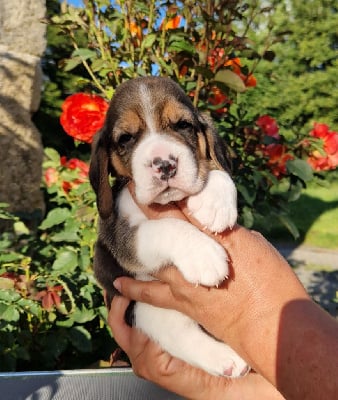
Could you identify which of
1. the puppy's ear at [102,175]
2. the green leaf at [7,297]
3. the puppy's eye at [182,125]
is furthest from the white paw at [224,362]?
the green leaf at [7,297]

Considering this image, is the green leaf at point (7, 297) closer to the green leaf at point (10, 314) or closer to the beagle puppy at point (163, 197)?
the green leaf at point (10, 314)

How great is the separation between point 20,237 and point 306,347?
7.53 feet

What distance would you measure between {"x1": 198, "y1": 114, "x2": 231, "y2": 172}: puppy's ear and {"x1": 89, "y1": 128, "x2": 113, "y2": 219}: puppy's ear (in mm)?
446

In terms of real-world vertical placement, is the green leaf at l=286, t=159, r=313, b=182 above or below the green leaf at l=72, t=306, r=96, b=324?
above

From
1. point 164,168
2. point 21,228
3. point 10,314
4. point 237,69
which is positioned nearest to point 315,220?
point 237,69

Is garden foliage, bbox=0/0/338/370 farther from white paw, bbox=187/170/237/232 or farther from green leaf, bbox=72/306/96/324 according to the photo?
white paw, bbox=187/170/237/232

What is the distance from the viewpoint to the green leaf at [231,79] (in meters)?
2.71

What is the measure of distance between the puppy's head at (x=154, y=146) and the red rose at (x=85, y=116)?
413 mm

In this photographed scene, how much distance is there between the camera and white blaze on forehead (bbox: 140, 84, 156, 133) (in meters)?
2.15

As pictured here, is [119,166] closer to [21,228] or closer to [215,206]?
[215,206]

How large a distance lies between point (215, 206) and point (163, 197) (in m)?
0.20

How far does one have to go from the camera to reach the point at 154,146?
1.99 meters

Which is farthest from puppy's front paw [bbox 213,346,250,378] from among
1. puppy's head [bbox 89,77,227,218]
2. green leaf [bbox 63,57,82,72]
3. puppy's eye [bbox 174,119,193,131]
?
green leaf [bbox 63,57,82,72]

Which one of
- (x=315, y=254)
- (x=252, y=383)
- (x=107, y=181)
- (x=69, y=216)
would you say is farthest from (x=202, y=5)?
(x=315, y=254)
